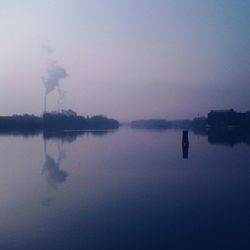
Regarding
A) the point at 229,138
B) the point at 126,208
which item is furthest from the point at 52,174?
the point at 229,138

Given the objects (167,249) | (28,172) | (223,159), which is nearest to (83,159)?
(28,172)

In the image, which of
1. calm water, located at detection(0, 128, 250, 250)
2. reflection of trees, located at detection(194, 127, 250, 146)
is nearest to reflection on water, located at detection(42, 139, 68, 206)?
calm water, located at detection(0, 128, 250, 250)

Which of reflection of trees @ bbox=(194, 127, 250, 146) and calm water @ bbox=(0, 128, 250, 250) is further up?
reflection of trees @ bbox=(194, 127, 250, 146)

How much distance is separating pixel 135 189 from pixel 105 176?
9.38 ft

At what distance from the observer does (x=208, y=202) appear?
9156 mm

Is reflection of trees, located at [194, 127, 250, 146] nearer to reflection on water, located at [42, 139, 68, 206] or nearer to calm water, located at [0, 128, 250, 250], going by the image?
calm water, located at [0, 128, 250, 250]

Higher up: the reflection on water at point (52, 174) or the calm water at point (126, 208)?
the calm water at point (126, 208)

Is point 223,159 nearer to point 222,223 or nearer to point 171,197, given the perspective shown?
point 171,197

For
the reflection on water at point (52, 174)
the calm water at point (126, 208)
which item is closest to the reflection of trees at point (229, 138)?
the calm water at point (126, 208)

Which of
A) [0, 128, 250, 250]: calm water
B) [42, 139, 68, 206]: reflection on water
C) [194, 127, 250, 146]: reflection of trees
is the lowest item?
[42, 139, 68, 206]: reflection on water

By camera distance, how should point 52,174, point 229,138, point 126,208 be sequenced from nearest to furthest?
point 126,208 → point 52,174 → point 229,138

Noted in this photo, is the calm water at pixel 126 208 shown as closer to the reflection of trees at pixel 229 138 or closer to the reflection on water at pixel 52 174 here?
the reflection on water at pixel 52 174

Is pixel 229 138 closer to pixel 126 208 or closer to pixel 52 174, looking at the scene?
pixel 52 174

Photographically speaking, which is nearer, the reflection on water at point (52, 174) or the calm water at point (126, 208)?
the calm water at point (126, 208)
